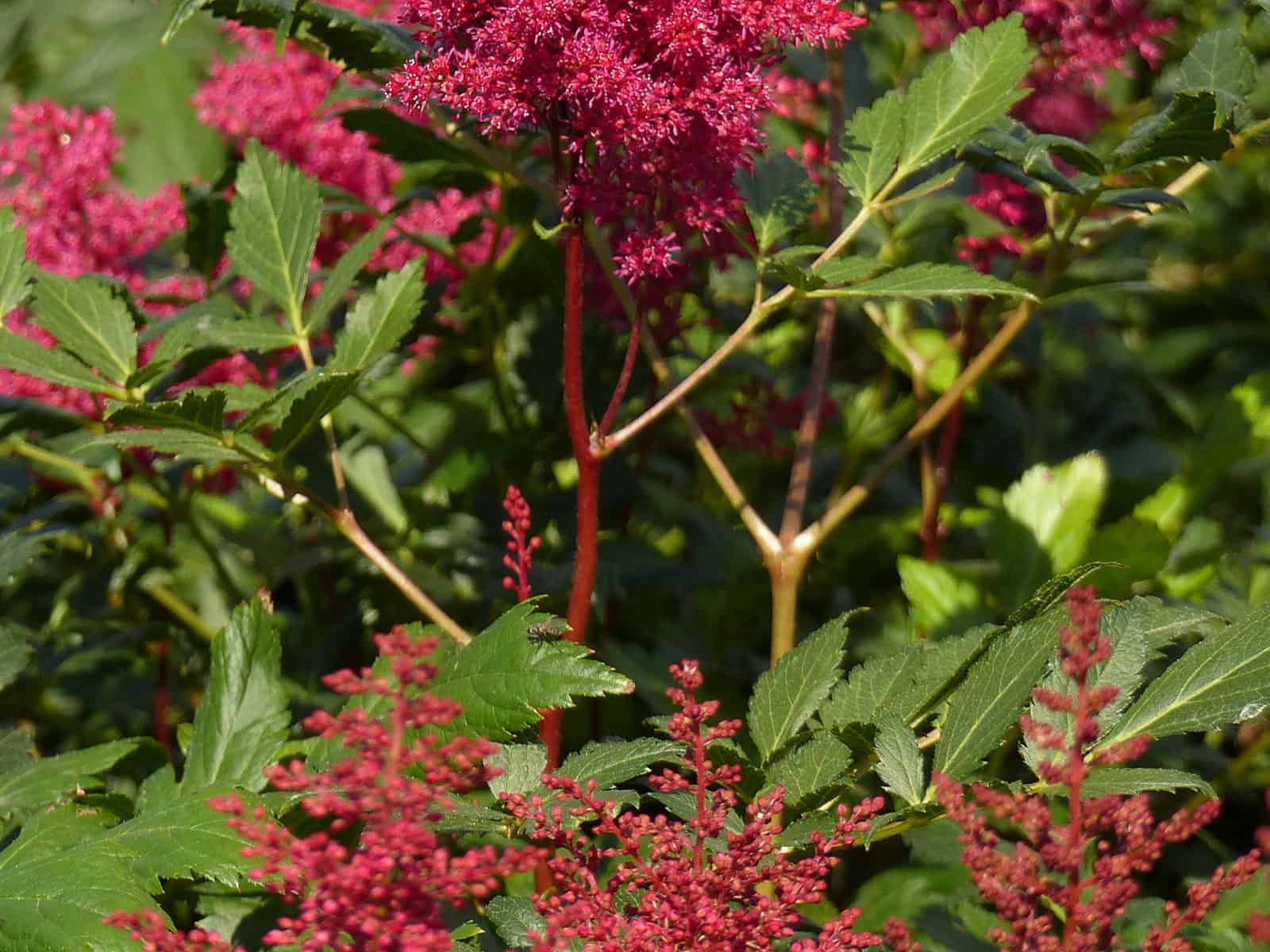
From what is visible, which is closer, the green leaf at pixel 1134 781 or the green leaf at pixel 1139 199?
the green leaf at pixel 1134 781

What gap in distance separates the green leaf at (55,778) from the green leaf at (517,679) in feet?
1.01

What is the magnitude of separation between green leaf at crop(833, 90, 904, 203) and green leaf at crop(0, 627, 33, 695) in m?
0.85

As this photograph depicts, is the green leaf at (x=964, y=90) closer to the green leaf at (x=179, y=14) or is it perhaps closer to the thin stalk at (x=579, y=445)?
the thin stalk at (x=579, y=445)

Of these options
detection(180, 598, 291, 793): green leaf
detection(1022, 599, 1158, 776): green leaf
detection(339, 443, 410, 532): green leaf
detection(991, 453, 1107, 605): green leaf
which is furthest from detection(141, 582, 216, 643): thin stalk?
detection(1022, 599, 1158, 776): green leaf

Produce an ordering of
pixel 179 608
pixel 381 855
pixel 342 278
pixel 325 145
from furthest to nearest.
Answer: pixel 325 145
pixel 179 608
pixel 342 278
pixel 381 855

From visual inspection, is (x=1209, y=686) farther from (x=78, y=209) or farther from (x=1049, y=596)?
(x=78, y=209)

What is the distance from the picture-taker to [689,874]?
0.85 m

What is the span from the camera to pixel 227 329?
1336 mm

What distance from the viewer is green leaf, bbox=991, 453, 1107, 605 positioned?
4.68ft

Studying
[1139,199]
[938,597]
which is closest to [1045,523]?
[938,597]

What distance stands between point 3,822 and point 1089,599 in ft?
2.81

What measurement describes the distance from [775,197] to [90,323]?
0.60 metres

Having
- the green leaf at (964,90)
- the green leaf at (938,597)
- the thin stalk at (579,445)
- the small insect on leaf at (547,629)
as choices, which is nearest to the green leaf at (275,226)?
the thin stalk at (579,445)

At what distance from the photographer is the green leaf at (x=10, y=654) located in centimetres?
134
